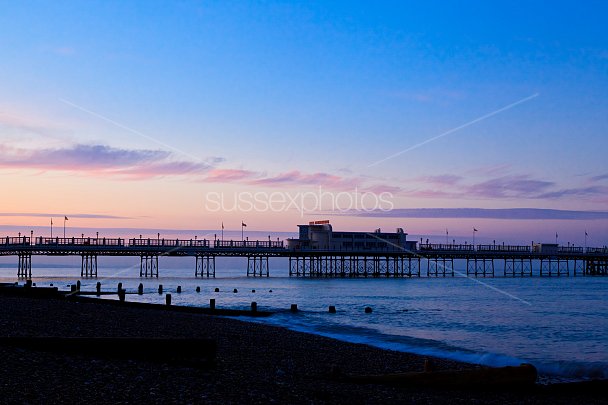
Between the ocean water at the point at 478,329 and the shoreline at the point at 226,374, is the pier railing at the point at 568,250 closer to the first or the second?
the ocean water at the point at 478,329

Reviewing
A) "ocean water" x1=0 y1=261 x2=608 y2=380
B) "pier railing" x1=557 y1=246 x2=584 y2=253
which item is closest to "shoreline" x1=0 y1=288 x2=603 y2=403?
"ocean water" x1=0 y1=261 x2=608 y2=380

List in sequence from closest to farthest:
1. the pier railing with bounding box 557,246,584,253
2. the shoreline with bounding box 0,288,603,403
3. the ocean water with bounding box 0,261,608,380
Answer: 1. the shoreline with bounding box 0,288,603,403
2. the ocean water with bounding box 0,261,608,380
3. the pier railing with bounding box 557,246,584,253

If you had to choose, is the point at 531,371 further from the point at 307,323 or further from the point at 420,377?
the point at 307,323

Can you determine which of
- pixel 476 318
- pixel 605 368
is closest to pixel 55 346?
pixel 605 368

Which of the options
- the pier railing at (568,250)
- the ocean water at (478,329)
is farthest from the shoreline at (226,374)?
the pier railing at (568,250)

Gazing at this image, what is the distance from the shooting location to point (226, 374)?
12.8 metres

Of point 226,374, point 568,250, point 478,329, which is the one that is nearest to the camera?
point 226,374

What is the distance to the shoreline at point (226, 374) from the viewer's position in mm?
10188

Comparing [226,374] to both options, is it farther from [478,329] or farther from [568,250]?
[568,250]

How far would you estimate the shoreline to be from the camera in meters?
10.2

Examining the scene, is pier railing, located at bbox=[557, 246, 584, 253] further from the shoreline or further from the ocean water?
the shoreline

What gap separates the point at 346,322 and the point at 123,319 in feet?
46.7

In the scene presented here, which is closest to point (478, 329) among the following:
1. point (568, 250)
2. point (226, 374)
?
point (226, 374)

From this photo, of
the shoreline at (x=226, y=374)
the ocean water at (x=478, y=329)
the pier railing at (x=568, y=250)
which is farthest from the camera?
the pier railing at (x=568, y=250)
